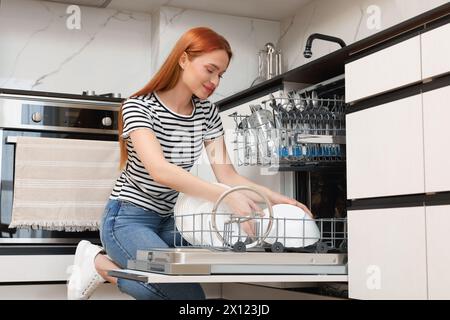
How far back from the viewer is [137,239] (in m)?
1.99

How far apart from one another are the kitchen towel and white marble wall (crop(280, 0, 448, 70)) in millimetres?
999

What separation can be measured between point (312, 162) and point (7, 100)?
53.2 inches

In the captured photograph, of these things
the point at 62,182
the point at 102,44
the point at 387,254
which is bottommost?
the point at 387,254

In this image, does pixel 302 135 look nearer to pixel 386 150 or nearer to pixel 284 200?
pixel 284 200

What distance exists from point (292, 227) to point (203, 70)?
53 cm

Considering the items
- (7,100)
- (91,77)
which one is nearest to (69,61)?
(91,77)

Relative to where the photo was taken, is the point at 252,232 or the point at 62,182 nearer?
the point at 252,232

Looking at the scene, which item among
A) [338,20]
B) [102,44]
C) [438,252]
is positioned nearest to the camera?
[438,252]

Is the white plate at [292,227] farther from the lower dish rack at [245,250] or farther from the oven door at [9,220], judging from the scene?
the oven door at [9,220]

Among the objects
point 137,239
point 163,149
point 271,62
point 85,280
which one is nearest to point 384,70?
point 163,149

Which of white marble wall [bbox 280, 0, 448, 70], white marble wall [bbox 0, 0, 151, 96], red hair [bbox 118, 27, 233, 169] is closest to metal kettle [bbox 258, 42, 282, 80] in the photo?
white marble wall [bbox 280, 0, 448, 70]

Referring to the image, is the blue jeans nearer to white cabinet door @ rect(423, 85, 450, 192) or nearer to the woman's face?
the woman's face

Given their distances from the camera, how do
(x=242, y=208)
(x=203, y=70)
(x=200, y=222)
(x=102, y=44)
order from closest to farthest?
(x=242, y=208) < (x=200, y=222) < (x=203, y=70) < (x=102, y=44)

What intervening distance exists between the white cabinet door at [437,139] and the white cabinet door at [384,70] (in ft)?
0.29
